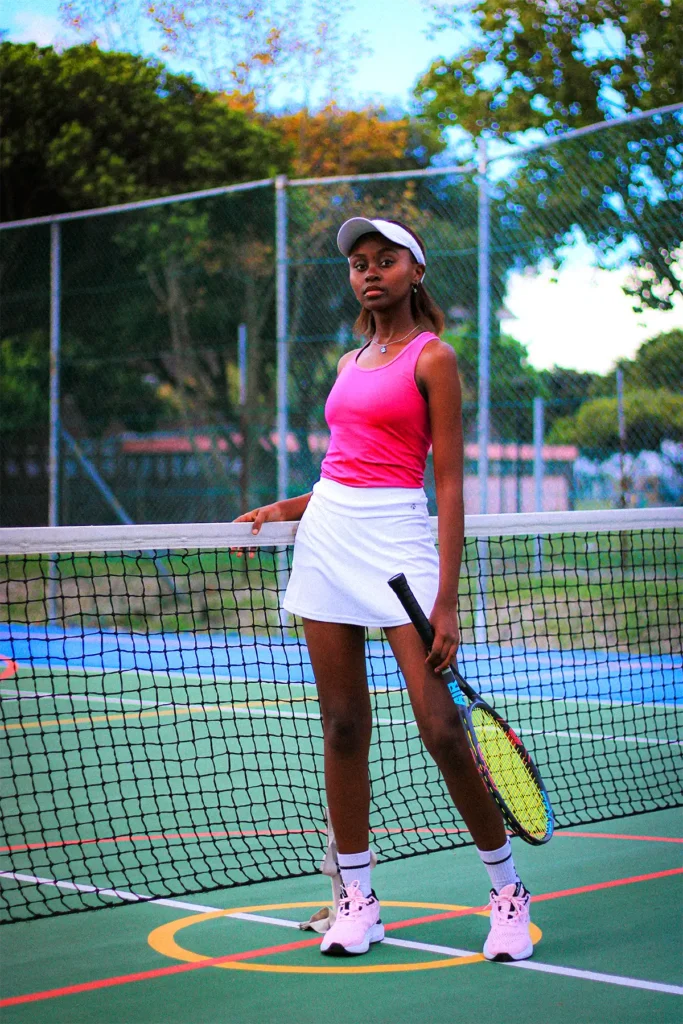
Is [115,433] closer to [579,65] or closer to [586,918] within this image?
[579,65]

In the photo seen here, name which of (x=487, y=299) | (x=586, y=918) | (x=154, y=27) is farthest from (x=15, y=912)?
(x=154, y=27)

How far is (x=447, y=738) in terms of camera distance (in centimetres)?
337

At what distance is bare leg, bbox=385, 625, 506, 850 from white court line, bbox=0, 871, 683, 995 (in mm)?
320

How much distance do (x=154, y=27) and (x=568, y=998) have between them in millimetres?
19554

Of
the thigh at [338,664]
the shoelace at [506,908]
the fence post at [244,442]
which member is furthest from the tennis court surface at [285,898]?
the fence post at [244,442]

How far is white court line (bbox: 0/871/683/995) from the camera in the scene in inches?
128

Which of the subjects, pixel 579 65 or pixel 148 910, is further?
pixel 579 65

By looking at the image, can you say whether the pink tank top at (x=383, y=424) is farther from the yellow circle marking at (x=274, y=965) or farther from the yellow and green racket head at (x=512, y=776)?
the yellow circle marking at (x=274, y=965)

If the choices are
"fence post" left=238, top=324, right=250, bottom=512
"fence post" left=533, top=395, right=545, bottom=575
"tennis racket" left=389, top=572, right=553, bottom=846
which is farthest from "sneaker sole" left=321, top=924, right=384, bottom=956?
"fence post" left=238, top=324, right=250, bottom=512

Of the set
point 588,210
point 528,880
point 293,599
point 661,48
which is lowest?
point 528,880

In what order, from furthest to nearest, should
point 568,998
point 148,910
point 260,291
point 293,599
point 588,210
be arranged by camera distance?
point 260,291
point 588,210
point 148,910
point 293,599
point 568,998

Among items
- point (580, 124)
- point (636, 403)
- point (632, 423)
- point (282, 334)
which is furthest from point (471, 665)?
point (580, 124)

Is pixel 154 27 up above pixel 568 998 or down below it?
above

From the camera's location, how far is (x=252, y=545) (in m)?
3.88
